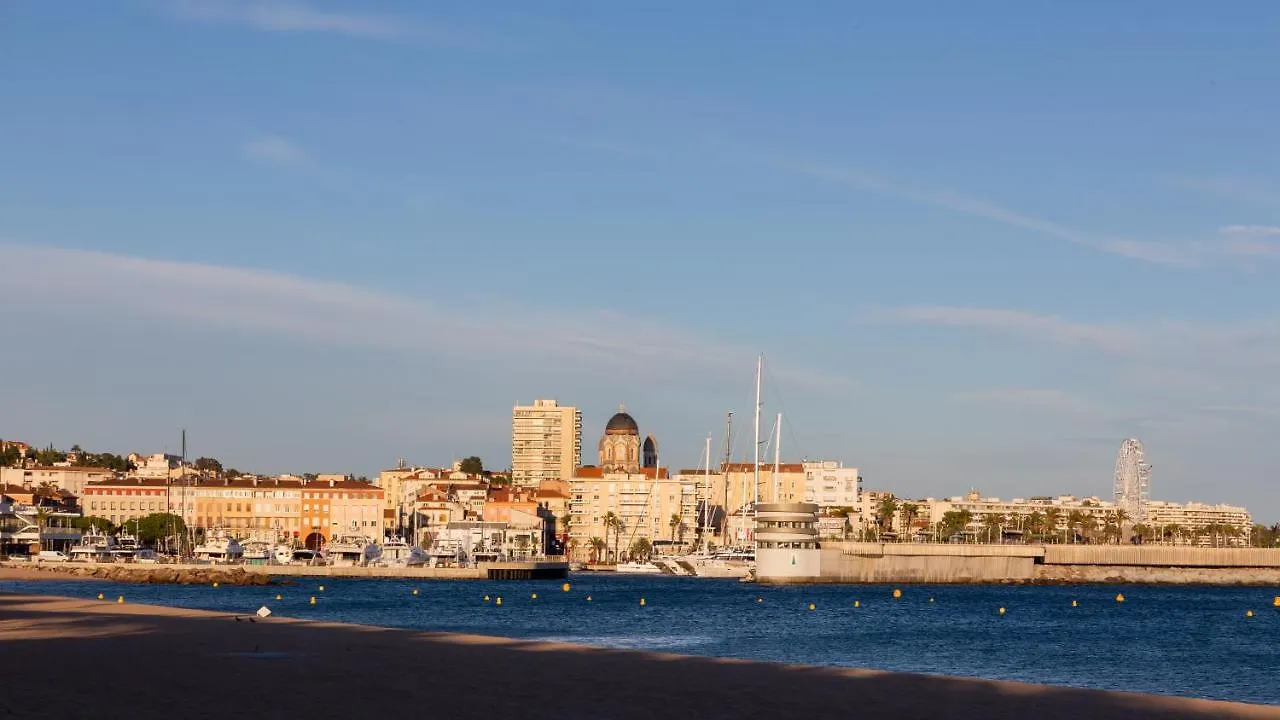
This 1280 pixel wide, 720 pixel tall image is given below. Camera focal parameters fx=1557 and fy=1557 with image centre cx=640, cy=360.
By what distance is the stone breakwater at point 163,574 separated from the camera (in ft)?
388

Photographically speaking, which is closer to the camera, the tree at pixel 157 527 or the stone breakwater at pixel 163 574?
the stone breakwater at pixel 163 574

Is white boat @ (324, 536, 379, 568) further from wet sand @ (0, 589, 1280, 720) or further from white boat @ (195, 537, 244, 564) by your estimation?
wet sand @ (0, 589, 1280, 720)

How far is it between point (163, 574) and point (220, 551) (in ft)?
112

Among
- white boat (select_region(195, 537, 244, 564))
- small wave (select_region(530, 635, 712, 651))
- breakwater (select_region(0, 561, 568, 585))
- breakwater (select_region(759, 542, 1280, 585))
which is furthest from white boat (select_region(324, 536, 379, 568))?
small wave (select_region(530, 635, 712, 651))

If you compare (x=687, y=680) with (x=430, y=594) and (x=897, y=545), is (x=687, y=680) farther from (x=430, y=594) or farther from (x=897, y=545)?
(x=897, y=545)

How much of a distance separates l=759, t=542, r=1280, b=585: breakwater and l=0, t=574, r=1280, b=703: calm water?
33.6ft

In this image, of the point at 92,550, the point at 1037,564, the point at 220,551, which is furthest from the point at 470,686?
the point at 220,551

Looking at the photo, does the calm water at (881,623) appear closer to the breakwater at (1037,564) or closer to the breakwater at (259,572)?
the breakwater at (259,572)

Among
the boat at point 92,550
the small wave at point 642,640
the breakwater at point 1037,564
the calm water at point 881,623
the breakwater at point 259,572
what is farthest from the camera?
the boat at point 92,550

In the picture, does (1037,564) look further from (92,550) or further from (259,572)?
(92,550)

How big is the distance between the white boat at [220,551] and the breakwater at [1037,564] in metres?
60.0

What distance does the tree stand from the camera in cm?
18562

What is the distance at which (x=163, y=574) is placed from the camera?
12200 centimetres

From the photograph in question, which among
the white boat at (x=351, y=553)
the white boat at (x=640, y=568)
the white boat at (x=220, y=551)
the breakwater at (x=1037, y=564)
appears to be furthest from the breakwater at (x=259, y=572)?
the breakwater at (x=1037, y=564)
